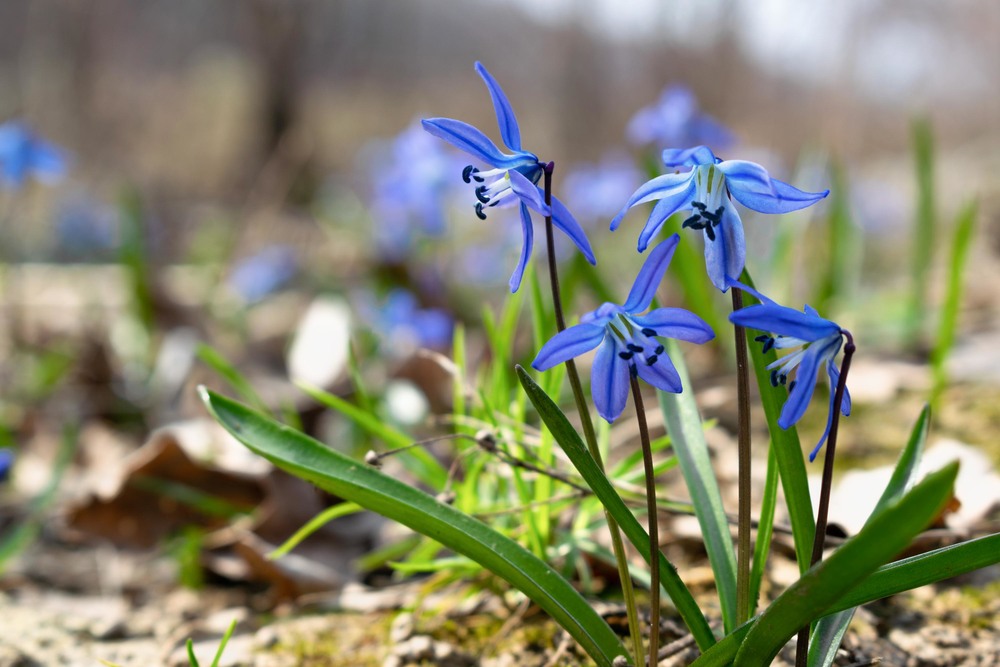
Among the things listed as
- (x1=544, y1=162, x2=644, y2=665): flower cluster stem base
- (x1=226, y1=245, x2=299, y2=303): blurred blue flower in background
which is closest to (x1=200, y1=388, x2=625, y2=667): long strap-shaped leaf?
(x1=544, y1=162, x2=644, y2=665): flower cluster stem base

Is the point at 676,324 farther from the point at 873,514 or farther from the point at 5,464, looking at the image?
the point at 5,464

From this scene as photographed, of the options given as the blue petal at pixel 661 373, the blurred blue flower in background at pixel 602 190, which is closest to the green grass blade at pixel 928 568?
the blue petal at pixel 661 373

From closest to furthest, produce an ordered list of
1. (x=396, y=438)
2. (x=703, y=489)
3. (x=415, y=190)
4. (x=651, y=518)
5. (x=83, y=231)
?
(x=651, y=518) → (x=703, y=489) → (x=396, y=438) → (x=415, y=190) → (x=83, y=231)

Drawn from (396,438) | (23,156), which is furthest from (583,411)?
(23,156)

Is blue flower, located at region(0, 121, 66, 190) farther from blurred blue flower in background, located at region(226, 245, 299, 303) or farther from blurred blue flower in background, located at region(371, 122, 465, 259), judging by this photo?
blurred blue flower in background, located at region(226, 245, 299, 303)

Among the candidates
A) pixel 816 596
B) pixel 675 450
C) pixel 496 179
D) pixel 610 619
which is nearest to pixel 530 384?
pixel 496 179

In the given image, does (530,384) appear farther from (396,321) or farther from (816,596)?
(396,321)
